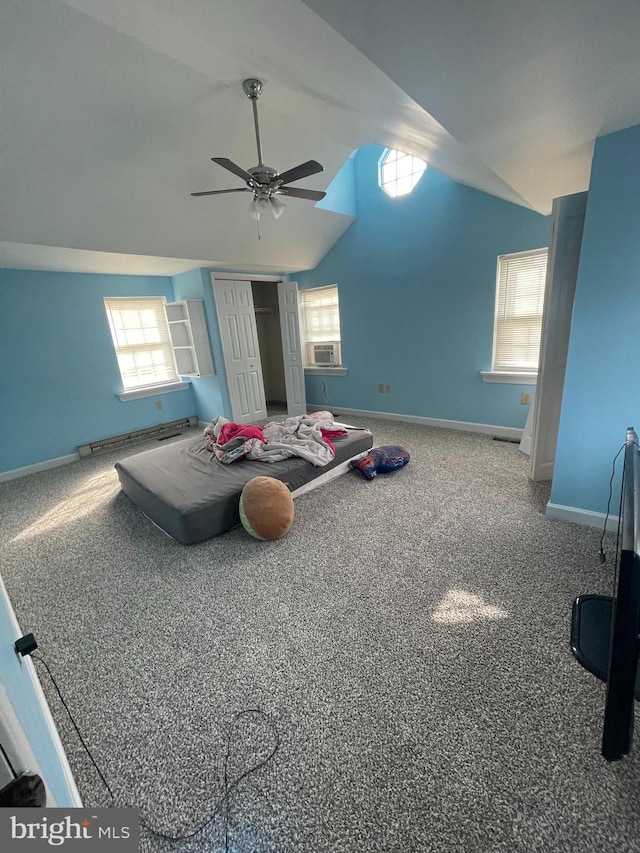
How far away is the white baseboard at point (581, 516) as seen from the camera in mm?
2299

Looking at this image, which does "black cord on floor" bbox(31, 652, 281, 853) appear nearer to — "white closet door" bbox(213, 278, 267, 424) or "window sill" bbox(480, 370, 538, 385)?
"window sill" bbox(480, 370, 538, 385)

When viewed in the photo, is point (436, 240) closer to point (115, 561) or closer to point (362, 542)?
point (362, 542)

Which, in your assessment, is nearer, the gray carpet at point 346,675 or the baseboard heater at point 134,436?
the gray carpet at point 346,675

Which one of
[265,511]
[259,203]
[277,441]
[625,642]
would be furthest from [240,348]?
[625,642]

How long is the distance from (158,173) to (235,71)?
1.08 meters

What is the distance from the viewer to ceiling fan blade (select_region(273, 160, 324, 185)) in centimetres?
223

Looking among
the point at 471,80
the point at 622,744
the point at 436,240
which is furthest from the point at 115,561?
the point at 436,240

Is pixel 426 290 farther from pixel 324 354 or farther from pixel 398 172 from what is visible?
pixel 324 354

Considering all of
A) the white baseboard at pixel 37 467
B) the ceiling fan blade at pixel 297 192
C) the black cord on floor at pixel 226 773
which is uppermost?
the ceiling fan blade at pixel 297 192

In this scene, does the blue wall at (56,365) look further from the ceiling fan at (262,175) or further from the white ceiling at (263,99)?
the ceiling fan at (262,175)

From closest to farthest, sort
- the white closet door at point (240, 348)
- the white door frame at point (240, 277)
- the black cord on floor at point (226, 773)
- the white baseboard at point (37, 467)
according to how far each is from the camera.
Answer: the black cord on floor at point (226, 773)
the white baseboard at point (37, 467)
the white door frame at point (240, 277)
the white closet door at point (240, 348)

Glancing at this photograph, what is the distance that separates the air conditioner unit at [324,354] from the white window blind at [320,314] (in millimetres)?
93

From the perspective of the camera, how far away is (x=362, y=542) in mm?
2334

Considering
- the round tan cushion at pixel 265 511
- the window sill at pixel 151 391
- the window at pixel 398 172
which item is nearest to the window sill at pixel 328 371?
the window sill at pixel 151 391
